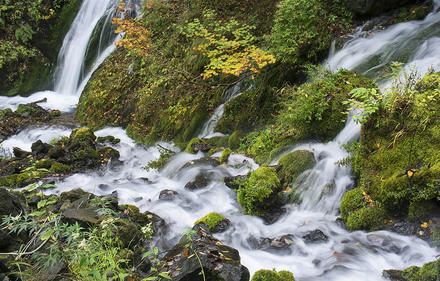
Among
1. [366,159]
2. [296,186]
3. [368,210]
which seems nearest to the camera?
[368,210]

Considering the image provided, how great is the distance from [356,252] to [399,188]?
3.20 ft

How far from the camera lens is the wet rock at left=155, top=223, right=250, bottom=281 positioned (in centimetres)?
280

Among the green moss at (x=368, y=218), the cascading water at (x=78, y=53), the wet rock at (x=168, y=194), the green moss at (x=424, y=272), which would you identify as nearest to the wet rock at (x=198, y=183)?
the wet rock at (x=168, y=194)

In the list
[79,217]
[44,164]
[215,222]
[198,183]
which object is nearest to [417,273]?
[215,222]

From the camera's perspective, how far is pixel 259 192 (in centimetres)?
483

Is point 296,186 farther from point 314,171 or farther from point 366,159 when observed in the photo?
point 366,159

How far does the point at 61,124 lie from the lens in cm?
1219

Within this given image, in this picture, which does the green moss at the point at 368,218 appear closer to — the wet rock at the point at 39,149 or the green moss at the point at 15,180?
the green moss at the point at 15,180

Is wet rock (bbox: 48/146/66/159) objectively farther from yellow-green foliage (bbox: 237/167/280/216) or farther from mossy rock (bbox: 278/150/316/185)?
mossy rock (bbox: 278/150/316/185)

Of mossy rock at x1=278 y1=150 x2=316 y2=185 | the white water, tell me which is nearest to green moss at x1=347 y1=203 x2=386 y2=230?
mossy rock at x1=278 y1=150 x2=316 y2=185

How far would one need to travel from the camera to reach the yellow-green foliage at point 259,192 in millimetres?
4836

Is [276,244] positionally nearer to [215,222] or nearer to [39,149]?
[215,222]

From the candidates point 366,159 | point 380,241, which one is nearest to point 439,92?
point 366,159

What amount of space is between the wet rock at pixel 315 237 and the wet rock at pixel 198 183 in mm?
2388
